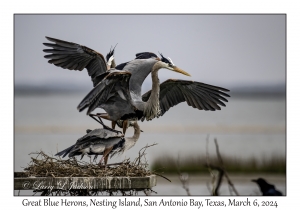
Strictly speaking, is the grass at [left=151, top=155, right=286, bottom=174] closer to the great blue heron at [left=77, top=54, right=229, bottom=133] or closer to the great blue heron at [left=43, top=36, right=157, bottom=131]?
the great blue heron at [left=77, top=54, right=229, bottom=133]

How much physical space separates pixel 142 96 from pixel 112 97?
1.02 m

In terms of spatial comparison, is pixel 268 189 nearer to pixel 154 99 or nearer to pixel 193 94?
pixel 193 94

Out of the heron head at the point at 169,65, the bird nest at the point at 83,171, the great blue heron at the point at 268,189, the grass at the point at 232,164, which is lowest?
the grass at the point at 232,164

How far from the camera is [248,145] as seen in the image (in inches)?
818

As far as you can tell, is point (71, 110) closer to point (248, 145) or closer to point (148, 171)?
point (248, 145)

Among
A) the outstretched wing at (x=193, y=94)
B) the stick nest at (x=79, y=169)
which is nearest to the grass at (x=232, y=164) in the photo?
the outstretched wing at (x=193, y=94)

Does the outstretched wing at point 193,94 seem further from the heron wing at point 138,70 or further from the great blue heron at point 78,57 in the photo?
the great blue heron at point 78,57

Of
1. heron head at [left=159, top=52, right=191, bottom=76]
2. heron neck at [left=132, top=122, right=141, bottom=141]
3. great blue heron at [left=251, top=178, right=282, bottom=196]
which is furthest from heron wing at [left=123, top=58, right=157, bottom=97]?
great blue heron at [left=251, top=178, right=282, bottom=196]

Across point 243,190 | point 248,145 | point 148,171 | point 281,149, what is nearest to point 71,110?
point 248,145

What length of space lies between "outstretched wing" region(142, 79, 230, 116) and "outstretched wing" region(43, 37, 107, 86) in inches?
33.3

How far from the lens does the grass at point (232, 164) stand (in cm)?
1659

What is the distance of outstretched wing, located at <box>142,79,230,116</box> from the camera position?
9672 mm

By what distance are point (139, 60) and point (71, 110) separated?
721 inches

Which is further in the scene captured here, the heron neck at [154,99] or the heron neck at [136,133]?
the heron neck at [154,99]
